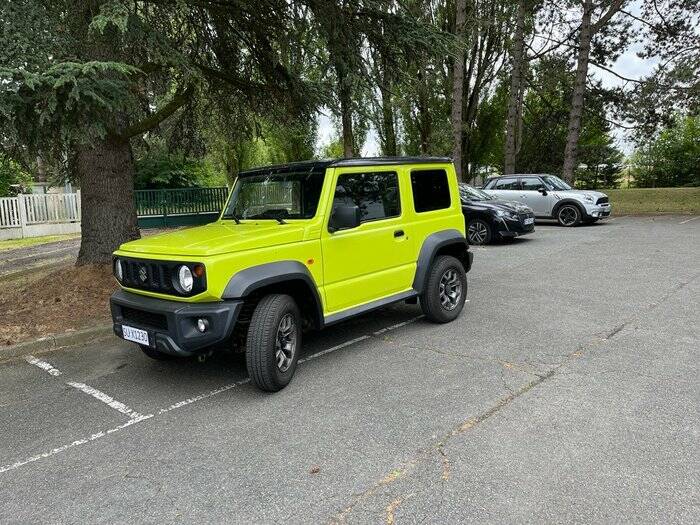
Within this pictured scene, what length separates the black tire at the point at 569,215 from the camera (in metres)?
15.7

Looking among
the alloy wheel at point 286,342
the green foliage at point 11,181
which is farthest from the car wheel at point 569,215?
the green foliage at point 11,181

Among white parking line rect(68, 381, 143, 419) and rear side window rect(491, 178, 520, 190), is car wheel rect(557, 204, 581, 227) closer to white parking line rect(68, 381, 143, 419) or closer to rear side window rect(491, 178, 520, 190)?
rear side window rect(491, 178, 520, 190)

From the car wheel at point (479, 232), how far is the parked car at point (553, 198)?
3.72m

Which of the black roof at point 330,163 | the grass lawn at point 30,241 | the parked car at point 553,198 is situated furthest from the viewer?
the parked car at point 553,198

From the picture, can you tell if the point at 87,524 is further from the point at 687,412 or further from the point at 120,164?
the point at 120,164

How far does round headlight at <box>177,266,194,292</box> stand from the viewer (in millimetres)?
3740

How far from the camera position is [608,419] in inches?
135

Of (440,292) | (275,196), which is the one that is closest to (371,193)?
(275,196)

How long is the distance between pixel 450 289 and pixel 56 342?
447 cm

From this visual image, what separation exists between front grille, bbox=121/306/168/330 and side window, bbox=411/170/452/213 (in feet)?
9.34

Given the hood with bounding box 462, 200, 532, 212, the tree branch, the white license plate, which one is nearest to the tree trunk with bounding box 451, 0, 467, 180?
the hood with bounding box 462, 200, 532, 212

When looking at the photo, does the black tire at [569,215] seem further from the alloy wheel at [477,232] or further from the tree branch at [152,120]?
the tree branch at [152,120]

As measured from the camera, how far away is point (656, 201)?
23.0 m

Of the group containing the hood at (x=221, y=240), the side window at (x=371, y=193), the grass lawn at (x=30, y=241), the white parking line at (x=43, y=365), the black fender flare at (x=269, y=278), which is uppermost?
the side window at (x=371, y=193)
